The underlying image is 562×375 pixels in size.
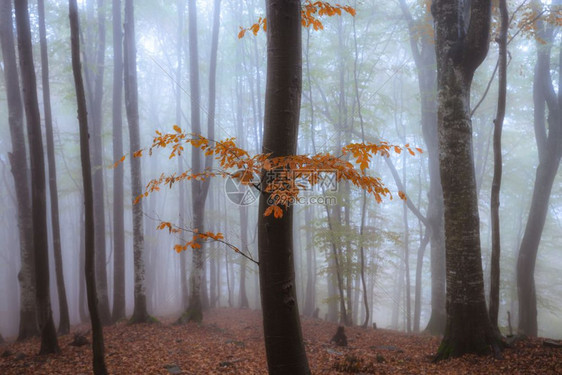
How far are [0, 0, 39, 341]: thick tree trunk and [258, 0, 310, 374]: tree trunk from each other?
7546mm

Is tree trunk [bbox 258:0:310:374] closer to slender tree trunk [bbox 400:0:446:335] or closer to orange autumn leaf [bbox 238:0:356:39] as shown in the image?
orange autumn leaf [bbox 238:0:356:39]

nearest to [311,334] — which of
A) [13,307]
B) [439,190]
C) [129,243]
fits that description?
[439,190]

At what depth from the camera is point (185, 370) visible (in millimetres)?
5211

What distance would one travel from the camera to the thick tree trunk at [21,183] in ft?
25.2

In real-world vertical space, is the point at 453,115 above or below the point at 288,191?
above

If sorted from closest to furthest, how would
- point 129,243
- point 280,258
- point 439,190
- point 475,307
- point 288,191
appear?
1. point 288,191
2. point 280,258
3. point 475,307
4. point 439,190
5. point 129,243

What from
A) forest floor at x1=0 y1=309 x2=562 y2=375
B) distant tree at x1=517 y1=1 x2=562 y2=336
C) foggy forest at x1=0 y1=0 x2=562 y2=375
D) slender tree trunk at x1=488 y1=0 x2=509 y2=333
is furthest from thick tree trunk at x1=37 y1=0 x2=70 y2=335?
distant tree at x1=517 y1=1 x2=562 y2=336

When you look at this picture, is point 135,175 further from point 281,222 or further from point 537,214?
point 537,214

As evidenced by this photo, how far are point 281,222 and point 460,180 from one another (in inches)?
143

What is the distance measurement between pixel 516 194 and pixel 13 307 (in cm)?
2962

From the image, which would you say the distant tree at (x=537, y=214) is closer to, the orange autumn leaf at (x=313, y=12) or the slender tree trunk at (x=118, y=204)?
the orange autumn leaf at (x=313, y=12)

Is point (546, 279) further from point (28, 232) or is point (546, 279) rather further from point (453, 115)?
point (28, 232)

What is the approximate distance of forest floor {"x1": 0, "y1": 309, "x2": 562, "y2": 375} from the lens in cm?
462

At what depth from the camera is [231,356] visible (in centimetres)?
609
